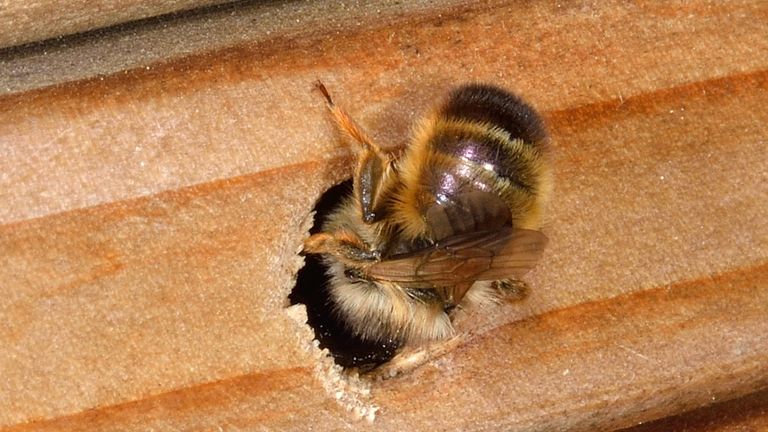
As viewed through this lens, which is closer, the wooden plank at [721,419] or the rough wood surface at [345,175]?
the rough wood surface at [345,175]

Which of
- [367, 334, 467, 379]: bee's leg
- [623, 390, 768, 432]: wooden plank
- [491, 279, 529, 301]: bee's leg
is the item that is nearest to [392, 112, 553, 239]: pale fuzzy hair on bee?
[491, 279, 529, 301]: bee's leg

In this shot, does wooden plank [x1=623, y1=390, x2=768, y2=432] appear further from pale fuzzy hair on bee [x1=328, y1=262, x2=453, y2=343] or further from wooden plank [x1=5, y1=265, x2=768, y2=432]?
pale fuzzy hair on bee [x1=328, y1=262, x2=453, y2=343]

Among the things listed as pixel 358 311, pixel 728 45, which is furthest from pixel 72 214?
pixel 728 45

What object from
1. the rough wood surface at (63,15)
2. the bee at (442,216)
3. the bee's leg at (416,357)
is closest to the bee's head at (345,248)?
the bee at (442,216)

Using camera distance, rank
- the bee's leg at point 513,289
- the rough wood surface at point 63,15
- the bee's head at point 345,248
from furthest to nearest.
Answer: the bee's head at point 345,248 < the bee's leg at point 513,289 < the rough wood surface at point 63,15

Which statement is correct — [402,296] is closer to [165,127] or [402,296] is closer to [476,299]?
[476,299]

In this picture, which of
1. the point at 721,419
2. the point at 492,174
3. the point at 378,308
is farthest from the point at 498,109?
the point at 721,419

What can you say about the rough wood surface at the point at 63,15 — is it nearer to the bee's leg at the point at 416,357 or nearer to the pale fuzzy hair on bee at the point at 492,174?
the pale fuzzy hair on bee at the point at 492,174

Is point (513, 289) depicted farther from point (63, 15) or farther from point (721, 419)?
point (63, 15)
